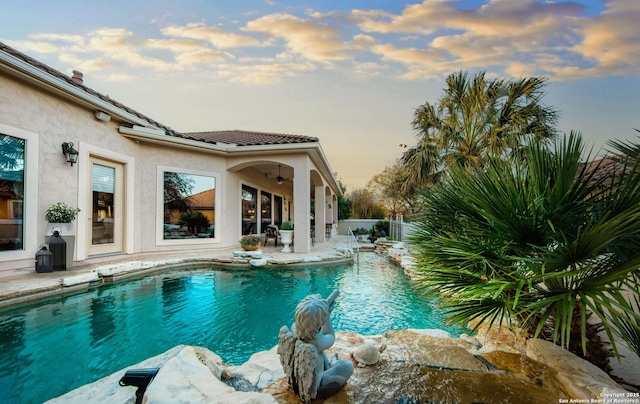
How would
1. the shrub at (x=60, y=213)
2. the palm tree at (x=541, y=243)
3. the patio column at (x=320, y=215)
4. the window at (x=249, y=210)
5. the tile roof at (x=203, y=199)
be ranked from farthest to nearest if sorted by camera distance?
the patio column at (x=320, y=215), the window at (x=249, y=210), the tile roof at (x=203, y=199), the shrub at (x=60, y=213), the palm tree at (x=541, y=243)

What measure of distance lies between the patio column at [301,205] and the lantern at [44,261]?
601 cm

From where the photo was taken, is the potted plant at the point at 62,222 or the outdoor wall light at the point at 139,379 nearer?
the outdoor wall light at the point at 139,379

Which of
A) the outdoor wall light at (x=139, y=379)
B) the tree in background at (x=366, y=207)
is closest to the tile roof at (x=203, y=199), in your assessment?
the outdoor wall light at (x=139, y=379)

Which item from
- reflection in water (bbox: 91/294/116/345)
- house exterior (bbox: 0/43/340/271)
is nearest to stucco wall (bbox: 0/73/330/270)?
house exterior (bbox: 0/43/340/271)

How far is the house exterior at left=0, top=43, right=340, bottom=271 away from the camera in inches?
216

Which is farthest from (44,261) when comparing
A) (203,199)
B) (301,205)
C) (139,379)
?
(301,205)

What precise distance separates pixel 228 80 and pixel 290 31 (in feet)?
11.3

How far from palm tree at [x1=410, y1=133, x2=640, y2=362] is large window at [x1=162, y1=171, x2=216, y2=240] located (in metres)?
8.83

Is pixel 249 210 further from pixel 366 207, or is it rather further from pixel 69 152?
pixel 366 207

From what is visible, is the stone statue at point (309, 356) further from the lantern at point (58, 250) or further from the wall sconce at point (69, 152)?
the wall sconce at point (69, 152)

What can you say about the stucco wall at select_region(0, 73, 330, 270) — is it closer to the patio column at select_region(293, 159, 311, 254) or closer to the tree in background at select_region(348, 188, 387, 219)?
the patio column at select_region(293, 159, 311, 254)

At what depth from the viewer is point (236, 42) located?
27.3 feet

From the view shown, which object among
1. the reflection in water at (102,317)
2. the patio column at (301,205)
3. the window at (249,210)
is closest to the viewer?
the reflection in water at (102,317)

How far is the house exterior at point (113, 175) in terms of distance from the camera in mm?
5488
